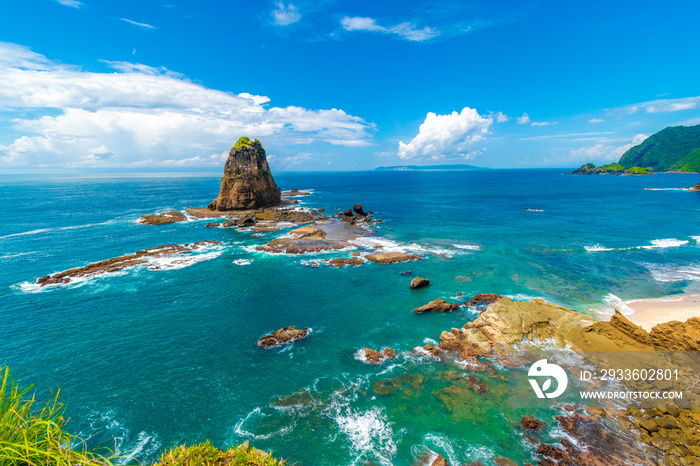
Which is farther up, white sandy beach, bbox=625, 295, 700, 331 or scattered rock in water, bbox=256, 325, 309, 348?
white sandy beach, bbox=625, 295, 700, 331

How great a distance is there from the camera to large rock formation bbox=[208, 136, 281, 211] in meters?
95.2

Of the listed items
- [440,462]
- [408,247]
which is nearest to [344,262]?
[408,247]

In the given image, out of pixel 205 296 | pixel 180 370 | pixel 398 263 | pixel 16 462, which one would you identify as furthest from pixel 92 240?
pixel 16 462

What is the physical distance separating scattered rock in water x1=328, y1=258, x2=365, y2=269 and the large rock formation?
57227mm

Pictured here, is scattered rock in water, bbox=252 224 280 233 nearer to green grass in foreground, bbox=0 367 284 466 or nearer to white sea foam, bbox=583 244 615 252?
white sea foam, bbox=583 244 615 252

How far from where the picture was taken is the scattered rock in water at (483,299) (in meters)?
36.5

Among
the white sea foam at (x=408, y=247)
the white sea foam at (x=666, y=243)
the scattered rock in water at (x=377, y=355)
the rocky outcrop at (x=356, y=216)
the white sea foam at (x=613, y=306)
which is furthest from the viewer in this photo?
the rocky outcrop at (x=356, y=216)

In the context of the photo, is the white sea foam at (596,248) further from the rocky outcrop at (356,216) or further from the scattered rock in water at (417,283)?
the rocky outcrop at (356,216)

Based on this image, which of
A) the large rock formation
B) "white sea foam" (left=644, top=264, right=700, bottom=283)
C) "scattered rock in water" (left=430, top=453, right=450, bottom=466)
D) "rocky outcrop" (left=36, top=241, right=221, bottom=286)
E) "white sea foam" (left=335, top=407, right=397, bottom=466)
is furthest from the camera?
the large rock formation

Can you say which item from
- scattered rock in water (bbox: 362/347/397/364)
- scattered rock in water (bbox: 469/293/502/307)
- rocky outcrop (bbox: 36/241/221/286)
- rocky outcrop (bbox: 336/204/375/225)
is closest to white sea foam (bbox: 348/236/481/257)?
scattered rock in water (bbox: 469/293/502/307)

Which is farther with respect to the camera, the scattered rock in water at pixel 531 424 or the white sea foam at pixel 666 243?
the white sea foam at pixel 666 243

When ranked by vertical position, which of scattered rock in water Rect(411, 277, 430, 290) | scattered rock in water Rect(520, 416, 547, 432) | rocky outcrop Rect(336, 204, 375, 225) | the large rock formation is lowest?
scattered rock in water Rect(520, 416, 547, 432)

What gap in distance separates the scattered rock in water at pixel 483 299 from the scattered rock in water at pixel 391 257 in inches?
661

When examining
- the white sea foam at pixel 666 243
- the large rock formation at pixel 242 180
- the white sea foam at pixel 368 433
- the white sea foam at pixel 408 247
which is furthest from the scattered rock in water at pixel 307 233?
the white sea foam at pixel 666 243
